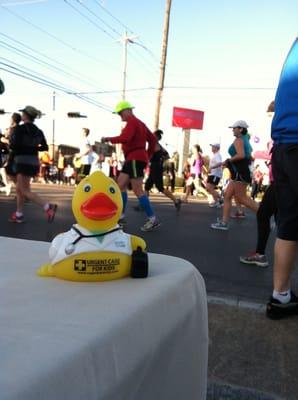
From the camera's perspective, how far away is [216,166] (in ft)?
32.5

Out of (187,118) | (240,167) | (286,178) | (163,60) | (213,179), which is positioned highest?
(163,60)

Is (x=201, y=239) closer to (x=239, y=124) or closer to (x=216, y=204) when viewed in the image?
(x=239, y=124)

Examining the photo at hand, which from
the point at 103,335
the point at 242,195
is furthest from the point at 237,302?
the point at 242,195

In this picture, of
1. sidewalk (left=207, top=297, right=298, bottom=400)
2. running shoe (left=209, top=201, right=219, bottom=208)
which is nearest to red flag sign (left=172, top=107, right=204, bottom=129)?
running shoe (left=209, top=201, right=219, bottom=208)

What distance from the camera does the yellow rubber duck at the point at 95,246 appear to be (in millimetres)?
1552

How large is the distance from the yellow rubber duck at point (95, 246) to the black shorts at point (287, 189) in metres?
1.31

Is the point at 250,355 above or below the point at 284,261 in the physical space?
below

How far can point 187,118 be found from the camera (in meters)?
36.7

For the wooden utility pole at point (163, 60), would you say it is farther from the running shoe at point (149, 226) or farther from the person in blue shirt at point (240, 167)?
the running shoe at point (149, 226)

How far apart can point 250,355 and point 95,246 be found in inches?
46.6

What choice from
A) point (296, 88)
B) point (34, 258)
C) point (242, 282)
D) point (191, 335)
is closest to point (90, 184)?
point (34, 258)

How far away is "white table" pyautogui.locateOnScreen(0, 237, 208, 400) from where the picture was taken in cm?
92

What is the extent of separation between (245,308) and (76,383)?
2.15 meters

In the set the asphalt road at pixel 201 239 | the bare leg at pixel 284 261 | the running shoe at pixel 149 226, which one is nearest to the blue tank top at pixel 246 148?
the asphalt road at pixel 201 239
